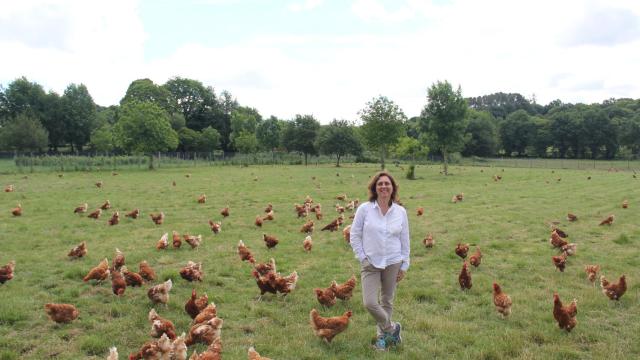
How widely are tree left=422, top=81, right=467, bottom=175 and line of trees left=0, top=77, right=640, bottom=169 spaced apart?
92 mm

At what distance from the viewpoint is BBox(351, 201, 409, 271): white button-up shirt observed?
17.3ft

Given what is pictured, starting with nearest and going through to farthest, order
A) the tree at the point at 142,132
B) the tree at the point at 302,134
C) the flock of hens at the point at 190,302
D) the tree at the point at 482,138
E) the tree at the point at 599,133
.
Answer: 1. the flock of hens at the point at 190,302
2. the tree at the point at 142,132
3. the tree at the point at 302,134
4. the tree at the point at 599,133
5. the tree at the point at 482,138

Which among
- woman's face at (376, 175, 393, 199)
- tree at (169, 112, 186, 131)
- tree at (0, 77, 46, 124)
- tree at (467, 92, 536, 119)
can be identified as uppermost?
tree at (467, 92, 536, 119)

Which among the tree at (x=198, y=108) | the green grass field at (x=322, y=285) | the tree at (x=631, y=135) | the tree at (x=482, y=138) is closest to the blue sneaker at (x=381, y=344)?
the green grass field at (x=322, y=285)

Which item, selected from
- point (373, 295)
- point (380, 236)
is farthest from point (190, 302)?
point (380, 236)

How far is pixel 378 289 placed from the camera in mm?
5449

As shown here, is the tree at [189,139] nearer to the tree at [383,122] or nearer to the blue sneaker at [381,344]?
the tree at [383,122]

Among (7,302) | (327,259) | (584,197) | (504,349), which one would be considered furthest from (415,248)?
(584,197)

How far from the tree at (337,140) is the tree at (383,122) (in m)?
8.74

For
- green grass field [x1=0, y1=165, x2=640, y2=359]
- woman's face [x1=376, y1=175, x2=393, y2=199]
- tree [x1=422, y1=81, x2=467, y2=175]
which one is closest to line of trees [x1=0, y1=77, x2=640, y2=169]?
tree [x1=422, y1=81, x2=467, y2=175]

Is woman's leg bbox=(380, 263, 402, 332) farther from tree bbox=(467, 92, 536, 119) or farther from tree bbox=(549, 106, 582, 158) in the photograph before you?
tree bbox=(467, 92, 536, 119)

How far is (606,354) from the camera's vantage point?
17.7 ft

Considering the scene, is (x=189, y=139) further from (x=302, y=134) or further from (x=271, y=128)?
(x=302, y=134)

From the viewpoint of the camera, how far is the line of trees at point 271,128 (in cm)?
4381
